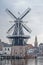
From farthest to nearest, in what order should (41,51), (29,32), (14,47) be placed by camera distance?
(41,51), (14,47), (29,32)

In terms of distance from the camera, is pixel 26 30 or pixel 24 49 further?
pixel 24 49

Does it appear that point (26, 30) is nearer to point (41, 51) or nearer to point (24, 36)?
point (24, 36)

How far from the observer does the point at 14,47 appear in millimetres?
97438

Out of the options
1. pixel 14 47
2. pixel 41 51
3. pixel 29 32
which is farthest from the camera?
pixel 41 51

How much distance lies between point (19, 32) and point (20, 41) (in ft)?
14.8

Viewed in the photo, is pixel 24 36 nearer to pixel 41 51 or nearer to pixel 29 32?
pixel 29 32

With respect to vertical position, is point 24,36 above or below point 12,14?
below

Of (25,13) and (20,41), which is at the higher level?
(25,13)

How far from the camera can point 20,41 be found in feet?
312

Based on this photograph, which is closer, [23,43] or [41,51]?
[23,43]

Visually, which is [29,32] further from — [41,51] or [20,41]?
[41,51]

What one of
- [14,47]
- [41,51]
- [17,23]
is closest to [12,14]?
[17,23]

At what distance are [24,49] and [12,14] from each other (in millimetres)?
11908

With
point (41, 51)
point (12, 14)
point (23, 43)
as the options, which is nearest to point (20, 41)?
point (23, 43)
